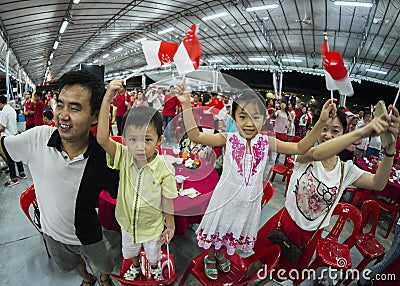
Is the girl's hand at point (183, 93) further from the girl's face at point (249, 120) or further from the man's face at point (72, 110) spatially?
the man's face at point (72, 110)

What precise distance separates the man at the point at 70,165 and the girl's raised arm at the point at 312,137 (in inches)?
33.7

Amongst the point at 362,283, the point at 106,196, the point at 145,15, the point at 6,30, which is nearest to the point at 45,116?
the point at 106,196

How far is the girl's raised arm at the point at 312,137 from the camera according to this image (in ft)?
3.43

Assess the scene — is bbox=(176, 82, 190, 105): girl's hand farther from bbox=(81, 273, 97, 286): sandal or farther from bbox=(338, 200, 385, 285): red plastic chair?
bbox=(338, 200, 385, 285): red plastic chair

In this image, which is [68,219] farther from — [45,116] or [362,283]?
[45,116]

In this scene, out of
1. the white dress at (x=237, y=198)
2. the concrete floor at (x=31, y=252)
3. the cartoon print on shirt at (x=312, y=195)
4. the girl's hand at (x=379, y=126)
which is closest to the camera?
the girl's hand at (x=379, y=126)

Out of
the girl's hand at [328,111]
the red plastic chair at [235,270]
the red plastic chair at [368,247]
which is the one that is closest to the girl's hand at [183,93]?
the girl's hand at [328,111]

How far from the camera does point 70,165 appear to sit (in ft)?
3.45

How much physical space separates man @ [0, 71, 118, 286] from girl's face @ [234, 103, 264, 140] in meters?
0.63

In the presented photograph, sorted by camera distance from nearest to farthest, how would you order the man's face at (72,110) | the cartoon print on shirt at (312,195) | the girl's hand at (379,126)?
the girl's hand at (379,126) → the man's face at (72,110) → the cartoon print on shirt at (312,195)

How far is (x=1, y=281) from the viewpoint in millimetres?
1653

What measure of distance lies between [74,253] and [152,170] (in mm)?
672

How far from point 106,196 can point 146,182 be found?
3.08 feet
